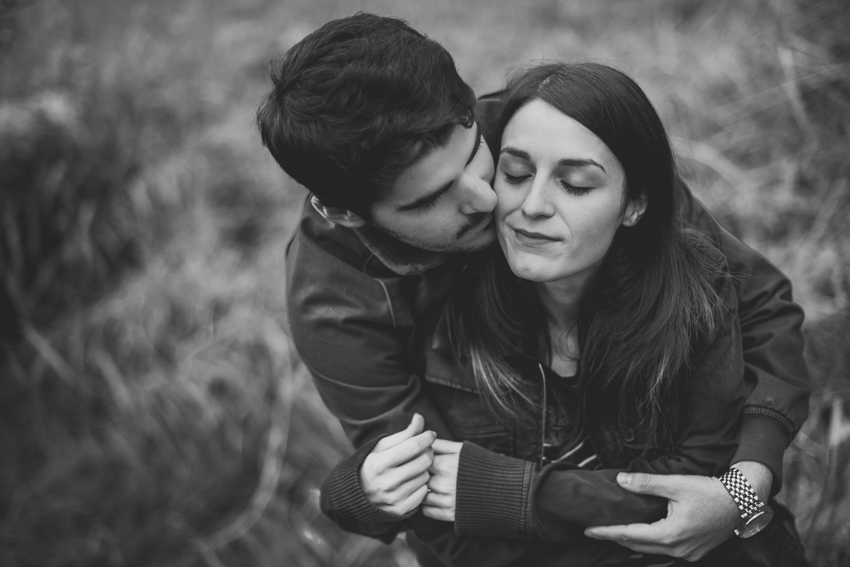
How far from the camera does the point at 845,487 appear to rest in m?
2.16

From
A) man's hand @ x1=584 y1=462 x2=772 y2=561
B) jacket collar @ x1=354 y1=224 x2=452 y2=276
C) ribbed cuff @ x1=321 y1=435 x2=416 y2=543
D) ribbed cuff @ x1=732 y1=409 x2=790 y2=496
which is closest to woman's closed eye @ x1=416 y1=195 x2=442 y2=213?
jacket collar @ x1=354 y1=224 x2=452 y2=276

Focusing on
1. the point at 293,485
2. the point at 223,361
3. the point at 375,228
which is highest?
the point at 375,228

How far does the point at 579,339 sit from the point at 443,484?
54cm

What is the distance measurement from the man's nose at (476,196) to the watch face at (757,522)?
3.32 feet

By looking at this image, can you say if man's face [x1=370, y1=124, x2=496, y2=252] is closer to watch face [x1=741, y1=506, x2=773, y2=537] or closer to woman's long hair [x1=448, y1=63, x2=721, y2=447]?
woman's long hair [x1=448, y1=63, x2=721, y2=447]

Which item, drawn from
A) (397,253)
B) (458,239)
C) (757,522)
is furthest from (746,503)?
(397,253)

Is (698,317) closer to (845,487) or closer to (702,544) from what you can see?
(702,544)

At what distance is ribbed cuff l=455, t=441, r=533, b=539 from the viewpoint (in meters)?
1.61

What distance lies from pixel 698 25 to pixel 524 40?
1224mm

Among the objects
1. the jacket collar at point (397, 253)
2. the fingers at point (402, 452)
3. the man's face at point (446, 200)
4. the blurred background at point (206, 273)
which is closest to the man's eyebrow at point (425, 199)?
the man's face at point (446, 200)

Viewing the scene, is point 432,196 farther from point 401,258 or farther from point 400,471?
point 400,471

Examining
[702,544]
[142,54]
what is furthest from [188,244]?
[702,544]

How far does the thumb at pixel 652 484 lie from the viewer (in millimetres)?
1567

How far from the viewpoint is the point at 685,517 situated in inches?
60.7
